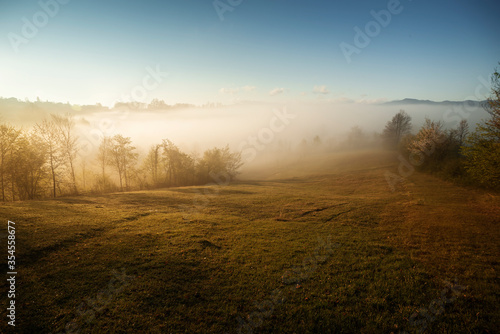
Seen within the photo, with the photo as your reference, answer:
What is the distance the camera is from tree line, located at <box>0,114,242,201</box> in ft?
119

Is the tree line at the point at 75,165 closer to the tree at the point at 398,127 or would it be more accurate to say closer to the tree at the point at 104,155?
the tree at the point at 104,155

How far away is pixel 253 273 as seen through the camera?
13.3m

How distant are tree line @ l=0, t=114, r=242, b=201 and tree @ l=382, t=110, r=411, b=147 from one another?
9078cm

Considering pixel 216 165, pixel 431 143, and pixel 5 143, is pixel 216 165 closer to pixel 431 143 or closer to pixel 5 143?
pixel 5 143

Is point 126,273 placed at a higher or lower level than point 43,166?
lower

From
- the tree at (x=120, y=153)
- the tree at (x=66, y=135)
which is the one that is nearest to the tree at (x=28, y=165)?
the tree at (x=66, y=135)

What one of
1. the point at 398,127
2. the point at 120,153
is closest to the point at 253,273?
the point at 120,153

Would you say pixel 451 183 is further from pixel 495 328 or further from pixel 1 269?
pixel 1 269

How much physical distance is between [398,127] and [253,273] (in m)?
126

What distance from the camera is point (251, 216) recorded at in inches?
1048

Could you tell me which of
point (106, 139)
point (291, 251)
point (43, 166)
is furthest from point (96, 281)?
point (106, 139)

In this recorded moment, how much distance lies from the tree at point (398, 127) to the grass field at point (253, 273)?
96913 mm

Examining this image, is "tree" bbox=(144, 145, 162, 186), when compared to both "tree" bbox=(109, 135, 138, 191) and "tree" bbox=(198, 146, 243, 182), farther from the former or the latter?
"tree" bbox=(198, 146, 243, 182)

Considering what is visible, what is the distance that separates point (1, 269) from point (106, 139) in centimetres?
5693
